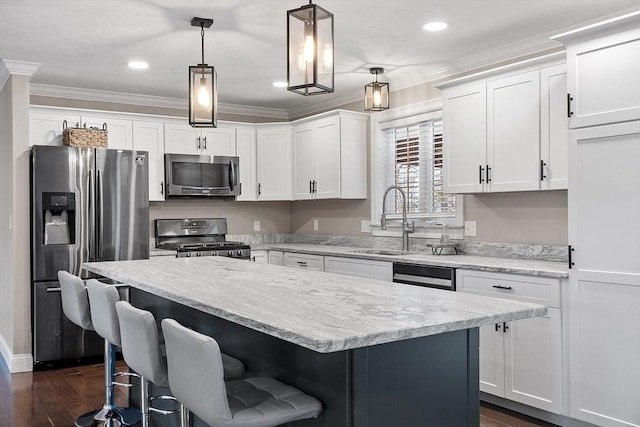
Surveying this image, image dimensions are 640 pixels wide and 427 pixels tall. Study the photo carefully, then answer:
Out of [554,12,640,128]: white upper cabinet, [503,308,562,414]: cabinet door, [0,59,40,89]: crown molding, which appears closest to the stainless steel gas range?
[0,59,40,89]: crown molding

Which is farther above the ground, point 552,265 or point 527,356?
point 552,265

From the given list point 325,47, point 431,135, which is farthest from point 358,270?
point 325,47

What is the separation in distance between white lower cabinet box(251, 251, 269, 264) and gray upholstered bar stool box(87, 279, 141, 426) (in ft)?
8.12

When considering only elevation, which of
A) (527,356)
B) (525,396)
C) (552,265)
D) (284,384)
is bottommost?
(525,396)

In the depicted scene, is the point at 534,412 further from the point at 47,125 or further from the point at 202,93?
the point at 47,125

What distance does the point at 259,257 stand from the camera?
5719 mm

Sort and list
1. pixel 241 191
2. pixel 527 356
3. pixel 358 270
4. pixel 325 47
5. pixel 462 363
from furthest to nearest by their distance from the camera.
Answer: pixel 241 191
pixel 358 270
pixel 527 356
pixel 325 47
pixel 462 363

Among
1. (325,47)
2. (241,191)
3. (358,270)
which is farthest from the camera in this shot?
(241,191)

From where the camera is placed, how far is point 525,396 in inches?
131

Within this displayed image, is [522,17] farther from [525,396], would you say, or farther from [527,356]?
[525,396]

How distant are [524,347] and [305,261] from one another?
2388 millimetres

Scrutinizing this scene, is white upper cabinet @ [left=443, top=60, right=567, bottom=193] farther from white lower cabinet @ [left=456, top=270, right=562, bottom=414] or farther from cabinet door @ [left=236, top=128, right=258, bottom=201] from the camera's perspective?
cabinet door @ [left=236, top=128, right=258, bottom=201]

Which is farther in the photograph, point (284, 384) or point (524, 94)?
point (524, 94)

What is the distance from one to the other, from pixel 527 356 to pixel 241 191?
11.6 ft
